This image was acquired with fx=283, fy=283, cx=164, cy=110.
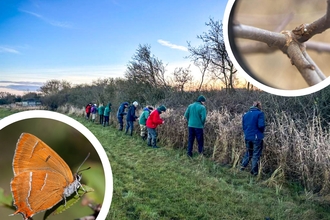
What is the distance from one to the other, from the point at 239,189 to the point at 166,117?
2.95 ft

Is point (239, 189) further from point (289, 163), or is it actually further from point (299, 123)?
point (299, 123)

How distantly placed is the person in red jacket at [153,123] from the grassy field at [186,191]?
86 mm

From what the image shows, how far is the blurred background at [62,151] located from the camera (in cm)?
162

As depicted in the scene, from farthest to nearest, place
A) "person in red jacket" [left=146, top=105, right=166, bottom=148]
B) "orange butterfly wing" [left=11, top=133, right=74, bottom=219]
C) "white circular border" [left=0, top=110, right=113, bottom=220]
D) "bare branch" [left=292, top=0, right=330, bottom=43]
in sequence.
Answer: "person in red jacket" [left=146, top=105, right=166, bottom=148] < "bare branch" [left=292, top=0, right=330, bottom=43] < "white circular border" [left=0, top=110, right=113, bottom=220] < "orange butterfly wing" [left=11, top=133, right=74, bottom=219]

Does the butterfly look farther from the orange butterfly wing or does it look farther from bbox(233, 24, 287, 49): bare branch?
bbox(233, 24, 287, 49): bare branch

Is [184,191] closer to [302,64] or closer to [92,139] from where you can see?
[92,139]

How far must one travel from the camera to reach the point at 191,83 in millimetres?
2461

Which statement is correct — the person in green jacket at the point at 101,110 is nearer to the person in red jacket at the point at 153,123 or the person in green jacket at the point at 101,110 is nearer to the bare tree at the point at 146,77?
the bare tree at the point at 146,77

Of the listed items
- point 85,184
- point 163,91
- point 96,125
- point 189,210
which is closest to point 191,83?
point 163,91

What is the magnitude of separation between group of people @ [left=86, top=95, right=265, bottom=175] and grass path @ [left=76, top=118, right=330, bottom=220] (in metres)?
0.10

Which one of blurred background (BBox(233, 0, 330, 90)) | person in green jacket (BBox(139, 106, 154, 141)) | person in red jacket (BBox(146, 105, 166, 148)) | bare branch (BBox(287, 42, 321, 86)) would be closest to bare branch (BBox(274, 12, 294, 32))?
blurred background (BBox(233, 0, 330, 90))

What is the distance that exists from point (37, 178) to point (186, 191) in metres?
1.17

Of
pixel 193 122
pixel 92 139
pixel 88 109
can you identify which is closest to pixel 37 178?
pixel 92 139

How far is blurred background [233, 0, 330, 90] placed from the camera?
Answer: 2.04 metres
